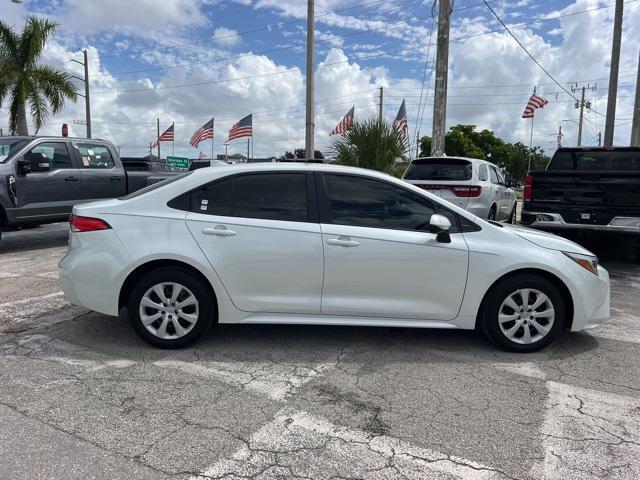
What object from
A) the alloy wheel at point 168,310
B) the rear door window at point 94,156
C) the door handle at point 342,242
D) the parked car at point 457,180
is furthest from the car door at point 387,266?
the rear door window at point 94,156

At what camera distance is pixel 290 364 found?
423 centimetres

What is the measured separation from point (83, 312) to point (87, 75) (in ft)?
103

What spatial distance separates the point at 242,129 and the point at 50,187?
1895 cm

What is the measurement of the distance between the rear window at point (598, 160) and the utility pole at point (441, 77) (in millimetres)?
3308

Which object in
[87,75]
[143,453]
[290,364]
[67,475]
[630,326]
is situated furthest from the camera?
[87,75]

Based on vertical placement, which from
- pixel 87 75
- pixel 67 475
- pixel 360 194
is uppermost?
pixel 87 75

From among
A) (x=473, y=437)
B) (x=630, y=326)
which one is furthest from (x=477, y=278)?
(x=630, y=326)

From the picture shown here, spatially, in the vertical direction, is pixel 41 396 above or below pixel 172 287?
below

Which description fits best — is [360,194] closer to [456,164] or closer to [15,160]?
[456,164]

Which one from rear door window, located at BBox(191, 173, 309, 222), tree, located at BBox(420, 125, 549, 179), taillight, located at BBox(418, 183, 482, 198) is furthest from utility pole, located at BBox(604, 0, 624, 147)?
tree, located at BBox(420, 125, 549, 179)

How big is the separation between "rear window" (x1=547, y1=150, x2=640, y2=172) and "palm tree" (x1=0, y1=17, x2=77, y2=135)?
21.0 m

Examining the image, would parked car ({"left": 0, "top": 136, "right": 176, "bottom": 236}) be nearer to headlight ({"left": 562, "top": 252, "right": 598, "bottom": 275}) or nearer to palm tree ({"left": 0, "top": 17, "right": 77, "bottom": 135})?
headlight ({"left": 562, "top": 252, "right": 598, "bottom": 275})

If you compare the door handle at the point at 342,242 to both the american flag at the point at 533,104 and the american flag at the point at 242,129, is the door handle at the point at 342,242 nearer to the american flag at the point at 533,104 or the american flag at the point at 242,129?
the american flag at the point at 242,129

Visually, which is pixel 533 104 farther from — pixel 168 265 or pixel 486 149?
pixel 486 149
